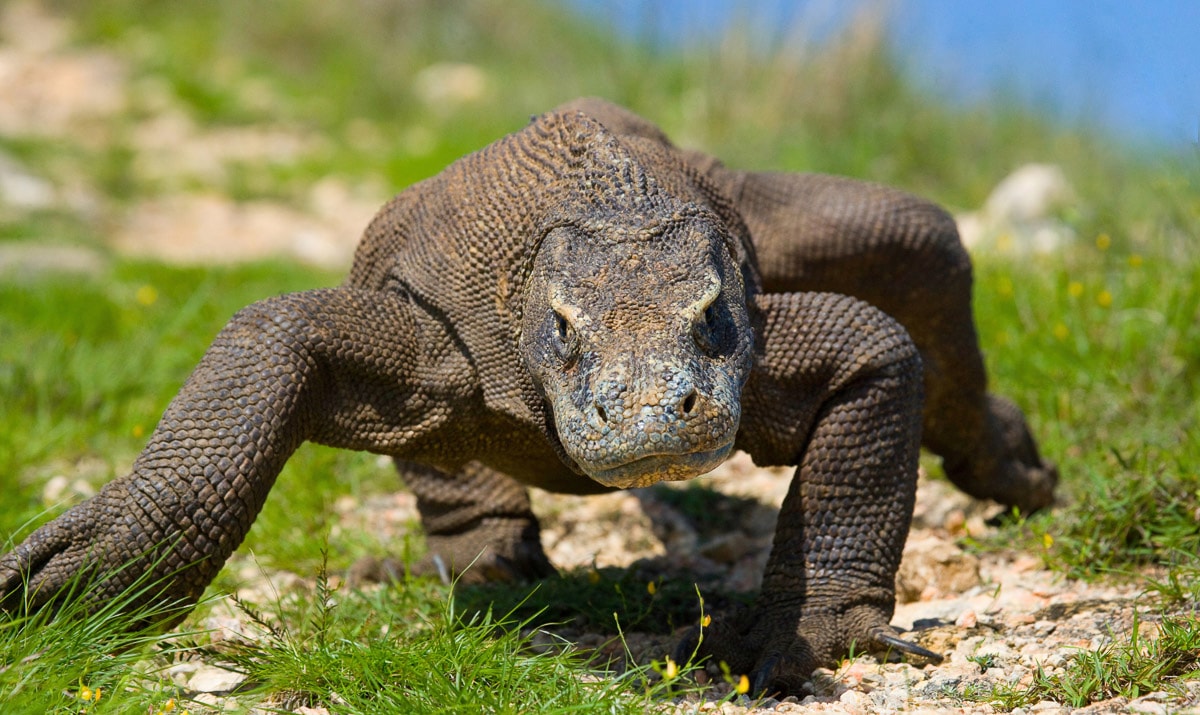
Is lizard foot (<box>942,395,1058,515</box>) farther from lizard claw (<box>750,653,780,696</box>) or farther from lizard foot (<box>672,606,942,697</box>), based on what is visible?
lizard claw (<box>750,653,780,696</box>)

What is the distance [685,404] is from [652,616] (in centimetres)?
156

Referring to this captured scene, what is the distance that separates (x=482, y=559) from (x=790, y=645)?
1.54 meters

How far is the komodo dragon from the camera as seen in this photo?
3.25 metres

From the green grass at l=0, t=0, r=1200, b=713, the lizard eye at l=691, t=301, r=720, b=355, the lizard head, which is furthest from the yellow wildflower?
the lizard eye at l=691, t=301, r=720, b=355

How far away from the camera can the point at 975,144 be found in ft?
41.3

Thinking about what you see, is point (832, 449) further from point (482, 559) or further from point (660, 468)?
point (482, 559)

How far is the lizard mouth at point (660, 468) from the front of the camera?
3.04 m

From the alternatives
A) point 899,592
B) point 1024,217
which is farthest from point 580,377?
point 1024,217

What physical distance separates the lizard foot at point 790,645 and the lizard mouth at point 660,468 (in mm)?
806

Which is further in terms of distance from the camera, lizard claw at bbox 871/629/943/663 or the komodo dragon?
lizard claw at bbox 871/629/943/663

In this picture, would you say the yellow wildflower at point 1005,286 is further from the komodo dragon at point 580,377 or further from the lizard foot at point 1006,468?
the komodo dragon at point 580,377

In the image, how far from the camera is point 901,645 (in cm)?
382

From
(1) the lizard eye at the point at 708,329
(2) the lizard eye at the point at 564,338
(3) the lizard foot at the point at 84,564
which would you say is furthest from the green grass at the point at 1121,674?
(3) the lizard foot at the point at 84,564

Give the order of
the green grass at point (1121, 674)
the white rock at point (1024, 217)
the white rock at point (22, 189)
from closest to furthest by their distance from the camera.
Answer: the green grass at point (1121, 674), the white rock at point (1024, 217), the white rock at point (22, 189)
